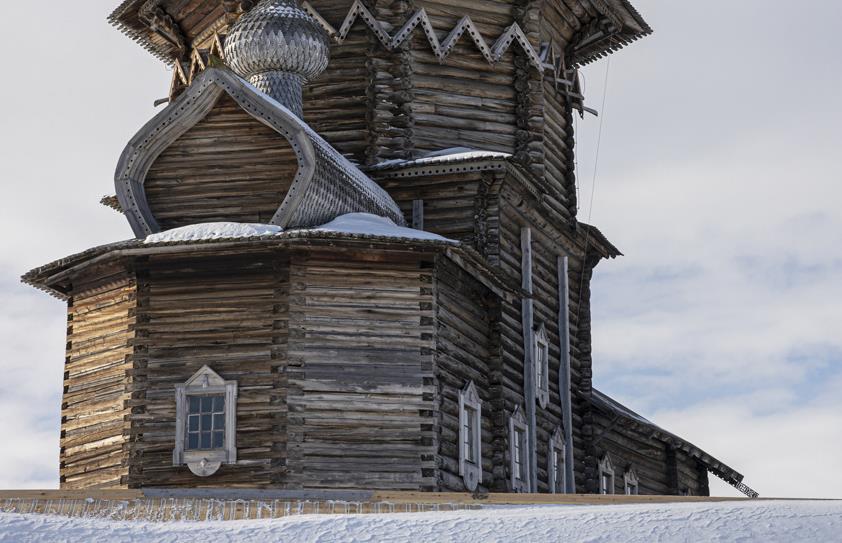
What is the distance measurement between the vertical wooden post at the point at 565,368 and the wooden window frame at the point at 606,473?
3.82 feet

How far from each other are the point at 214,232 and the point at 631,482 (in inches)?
475

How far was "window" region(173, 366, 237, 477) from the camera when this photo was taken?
79.8ft

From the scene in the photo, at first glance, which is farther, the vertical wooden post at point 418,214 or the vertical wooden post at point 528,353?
the vertical wooden post at point 528,353

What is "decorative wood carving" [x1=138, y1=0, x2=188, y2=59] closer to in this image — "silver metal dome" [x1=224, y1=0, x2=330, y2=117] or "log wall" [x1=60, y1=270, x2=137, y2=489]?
"silver metal dome" [x1=224, y1=0, x2=330, y2=117]

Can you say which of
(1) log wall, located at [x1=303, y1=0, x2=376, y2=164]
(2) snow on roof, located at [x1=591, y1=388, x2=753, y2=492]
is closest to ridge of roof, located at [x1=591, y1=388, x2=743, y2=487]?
(2) snow on roof, located at [x1=591, y1=388, x2=753, y2=492]

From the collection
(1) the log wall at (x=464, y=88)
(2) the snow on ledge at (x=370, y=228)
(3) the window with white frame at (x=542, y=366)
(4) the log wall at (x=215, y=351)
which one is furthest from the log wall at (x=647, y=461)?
(4) the log wall at (x=215, y=351)

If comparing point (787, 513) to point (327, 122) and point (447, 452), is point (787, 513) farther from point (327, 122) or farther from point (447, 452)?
point (327, 122)

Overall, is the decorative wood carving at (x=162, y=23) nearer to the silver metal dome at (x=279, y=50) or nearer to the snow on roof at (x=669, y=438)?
the silver metal dome at (x=279, y=50)

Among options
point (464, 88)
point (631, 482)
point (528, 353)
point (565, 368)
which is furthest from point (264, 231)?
point (631, 482)

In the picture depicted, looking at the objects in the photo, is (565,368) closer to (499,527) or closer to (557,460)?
(557,460)

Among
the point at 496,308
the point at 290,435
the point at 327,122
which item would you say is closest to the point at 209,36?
the point at 327,122

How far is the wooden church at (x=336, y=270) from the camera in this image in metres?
24.5

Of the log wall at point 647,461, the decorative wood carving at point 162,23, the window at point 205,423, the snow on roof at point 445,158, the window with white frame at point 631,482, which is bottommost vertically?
the window at point 205,423

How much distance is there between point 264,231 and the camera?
24.8 metres
